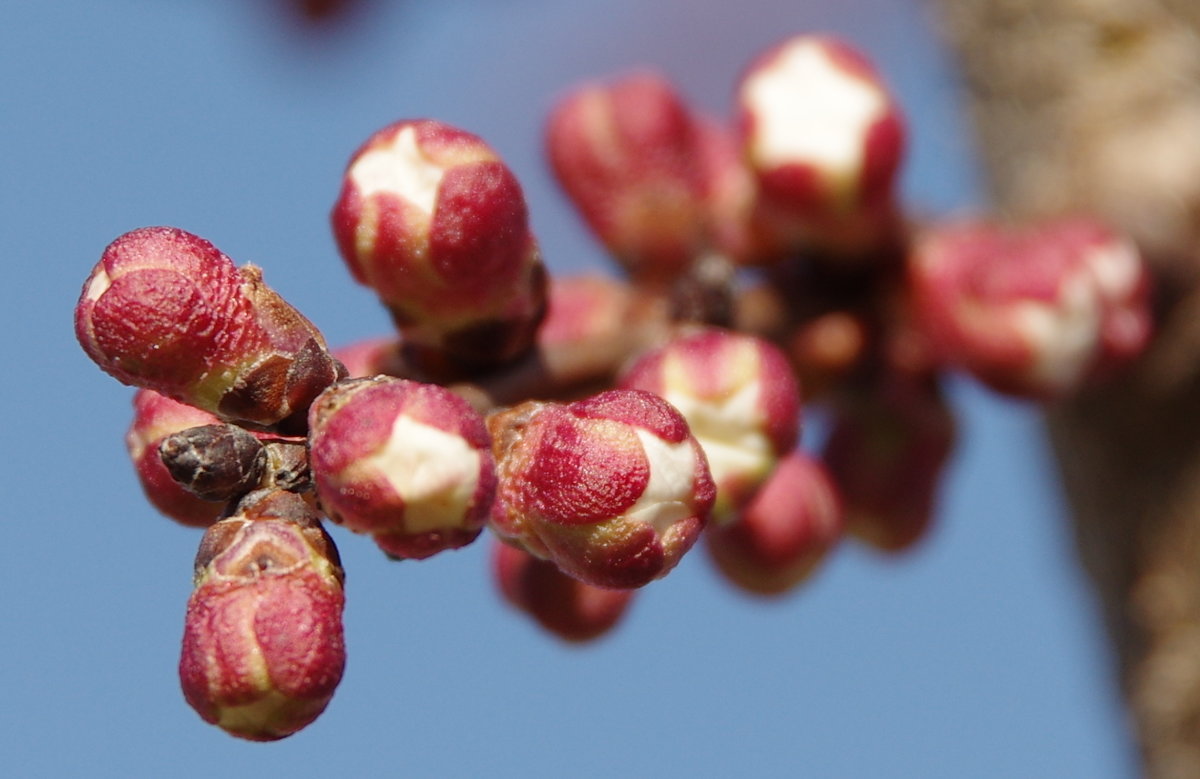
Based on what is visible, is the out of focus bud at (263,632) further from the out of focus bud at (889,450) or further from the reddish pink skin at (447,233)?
the out of focus bud at (889,450)

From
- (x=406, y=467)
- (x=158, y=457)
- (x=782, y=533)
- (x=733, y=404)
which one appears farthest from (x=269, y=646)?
(x=782, y=533)

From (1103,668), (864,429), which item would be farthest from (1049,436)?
(864,429)

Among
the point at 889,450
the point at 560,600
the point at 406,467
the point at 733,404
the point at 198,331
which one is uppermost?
the point at 198,331

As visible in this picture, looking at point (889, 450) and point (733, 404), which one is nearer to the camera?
point (733, 404)

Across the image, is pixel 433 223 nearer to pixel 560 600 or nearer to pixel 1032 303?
pixel 560 600

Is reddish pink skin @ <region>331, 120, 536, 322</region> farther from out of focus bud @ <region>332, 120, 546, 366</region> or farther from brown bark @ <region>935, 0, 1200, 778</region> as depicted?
brown bark @ <region>935, 0, 1200, 778</region>

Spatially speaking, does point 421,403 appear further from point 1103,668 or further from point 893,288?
point 1103,668

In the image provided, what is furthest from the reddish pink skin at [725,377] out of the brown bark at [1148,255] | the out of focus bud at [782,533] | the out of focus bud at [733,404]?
the brown bark at [1148,255]
